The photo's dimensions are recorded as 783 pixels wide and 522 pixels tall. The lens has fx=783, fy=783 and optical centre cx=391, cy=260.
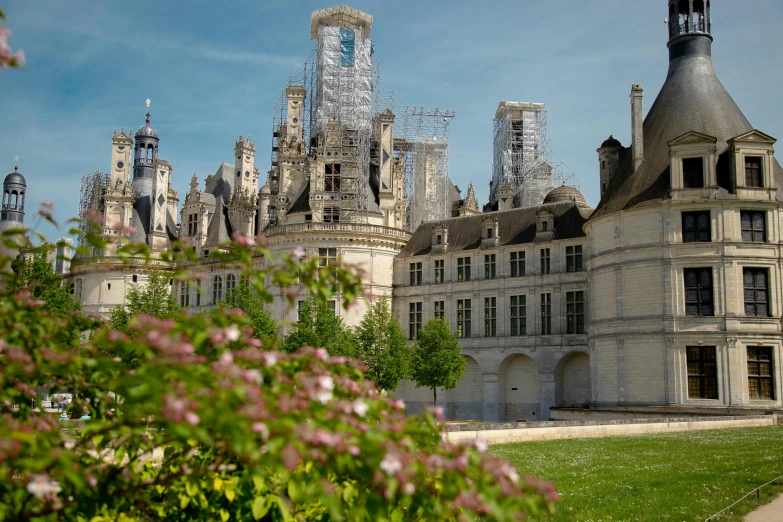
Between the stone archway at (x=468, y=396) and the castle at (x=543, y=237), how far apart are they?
129 millimetres

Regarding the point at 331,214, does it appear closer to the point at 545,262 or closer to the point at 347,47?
the point at 545,262

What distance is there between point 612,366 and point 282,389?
104 ft

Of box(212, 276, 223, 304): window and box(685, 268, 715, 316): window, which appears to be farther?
box(212, 276, 223, 304): window

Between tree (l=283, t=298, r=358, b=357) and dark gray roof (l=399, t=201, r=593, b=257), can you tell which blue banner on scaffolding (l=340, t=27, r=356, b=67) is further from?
tree (l=283, t=298, r=358, b=357)

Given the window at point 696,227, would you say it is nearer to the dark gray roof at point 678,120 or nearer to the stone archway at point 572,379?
the dark gray roof at point 678,120

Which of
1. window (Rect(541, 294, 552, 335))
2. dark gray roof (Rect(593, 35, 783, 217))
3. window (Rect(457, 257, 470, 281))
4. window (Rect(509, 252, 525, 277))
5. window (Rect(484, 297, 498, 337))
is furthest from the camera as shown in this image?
window (Rect(457, 257, 470, 281))

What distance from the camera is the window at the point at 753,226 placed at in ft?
108

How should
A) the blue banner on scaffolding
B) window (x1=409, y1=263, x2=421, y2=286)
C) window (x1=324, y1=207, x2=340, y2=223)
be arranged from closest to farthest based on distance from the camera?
window (x1=409, y1=263, x2=421, y2=286) < window (x1=324, y1=207, x2=340, y2=223) < the blue banner on scaffolding

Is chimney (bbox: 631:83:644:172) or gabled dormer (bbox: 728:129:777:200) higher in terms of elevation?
chimney (bbox: 631:83:644:172)

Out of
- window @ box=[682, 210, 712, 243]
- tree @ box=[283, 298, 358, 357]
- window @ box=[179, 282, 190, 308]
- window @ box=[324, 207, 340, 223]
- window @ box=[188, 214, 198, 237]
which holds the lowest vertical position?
tree @ box=[283, 298, 358, 357]

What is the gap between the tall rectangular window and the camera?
49.1m

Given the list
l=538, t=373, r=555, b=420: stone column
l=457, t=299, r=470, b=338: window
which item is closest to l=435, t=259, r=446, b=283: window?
l=457, t=299, r=470, b=338: window

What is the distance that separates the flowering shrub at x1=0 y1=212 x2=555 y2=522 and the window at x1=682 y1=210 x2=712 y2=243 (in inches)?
1183

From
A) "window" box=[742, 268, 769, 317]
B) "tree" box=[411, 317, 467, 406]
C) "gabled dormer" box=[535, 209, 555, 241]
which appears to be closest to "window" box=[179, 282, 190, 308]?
"tree" box=[411, 317, 467, 406]
